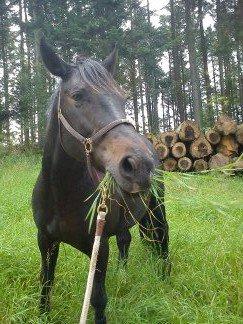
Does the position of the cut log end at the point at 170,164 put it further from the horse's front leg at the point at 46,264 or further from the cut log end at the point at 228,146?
the horse's front leg at the point at 46,264

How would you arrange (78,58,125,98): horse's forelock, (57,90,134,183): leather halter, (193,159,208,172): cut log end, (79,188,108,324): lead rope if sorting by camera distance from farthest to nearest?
(193,159,208,172): cut log end → (78,58,125,98): horse's forelock → (57,90,134,183): leather halter → (79,188,108,324): lead rope

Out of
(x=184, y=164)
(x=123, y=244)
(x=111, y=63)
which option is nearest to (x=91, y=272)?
(x=111, y=63)

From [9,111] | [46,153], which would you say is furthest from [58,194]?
[9,111]

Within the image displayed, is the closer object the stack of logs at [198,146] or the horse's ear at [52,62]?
the horse's ear at [52,62]

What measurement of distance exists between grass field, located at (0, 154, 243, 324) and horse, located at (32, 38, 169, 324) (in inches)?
10.0

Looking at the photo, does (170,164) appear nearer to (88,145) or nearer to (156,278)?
(156,278)

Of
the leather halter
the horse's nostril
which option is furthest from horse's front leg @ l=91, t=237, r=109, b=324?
the horse's nostril

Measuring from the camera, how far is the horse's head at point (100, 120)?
6.18ft

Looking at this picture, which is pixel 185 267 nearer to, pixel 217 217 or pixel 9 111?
pixel 217 217

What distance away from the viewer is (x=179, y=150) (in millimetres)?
11844

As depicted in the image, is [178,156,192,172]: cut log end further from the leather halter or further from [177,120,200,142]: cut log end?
the leather halter

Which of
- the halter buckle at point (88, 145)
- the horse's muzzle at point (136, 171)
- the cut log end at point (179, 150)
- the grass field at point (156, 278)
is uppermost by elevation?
the cut log end at point (179, 150)

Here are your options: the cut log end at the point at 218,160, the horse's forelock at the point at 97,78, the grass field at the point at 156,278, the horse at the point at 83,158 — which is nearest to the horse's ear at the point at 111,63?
the horse at the point at 83,158

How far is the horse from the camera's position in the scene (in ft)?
6.40
